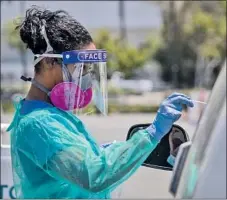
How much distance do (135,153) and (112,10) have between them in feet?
130

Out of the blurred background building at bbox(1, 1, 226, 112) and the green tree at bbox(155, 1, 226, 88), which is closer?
the green tree at bbox(155, 1, 226, 88)

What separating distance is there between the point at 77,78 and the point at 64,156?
1.14 ft

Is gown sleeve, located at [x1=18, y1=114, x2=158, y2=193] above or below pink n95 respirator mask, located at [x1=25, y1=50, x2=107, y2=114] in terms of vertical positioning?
below

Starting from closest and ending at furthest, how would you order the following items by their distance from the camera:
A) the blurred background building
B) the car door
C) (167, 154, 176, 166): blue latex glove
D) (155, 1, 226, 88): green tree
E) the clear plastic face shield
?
the car door, the clear plastic face shield, (167, 154, 176, 166): blue latex glove, (155, 1, 226, 88): green tree, the blurred background building

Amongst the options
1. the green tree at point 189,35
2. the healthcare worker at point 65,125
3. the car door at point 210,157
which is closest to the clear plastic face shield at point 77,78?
the healthcare worker at point 65,125

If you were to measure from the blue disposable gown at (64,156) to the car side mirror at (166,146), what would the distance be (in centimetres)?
40

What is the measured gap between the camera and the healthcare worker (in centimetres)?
194

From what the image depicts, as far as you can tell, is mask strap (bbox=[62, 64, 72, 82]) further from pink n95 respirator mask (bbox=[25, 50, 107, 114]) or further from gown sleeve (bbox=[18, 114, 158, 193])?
gown sleeve (bbox=[18, 114, 158, 193])

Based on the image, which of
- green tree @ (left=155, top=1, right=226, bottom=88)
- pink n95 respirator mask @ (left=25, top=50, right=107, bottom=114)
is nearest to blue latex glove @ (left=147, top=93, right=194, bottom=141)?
pink n95 respirator mask @ (left=25, top=50, right=107, bottom=114)

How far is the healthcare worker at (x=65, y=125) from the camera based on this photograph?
1944 mm

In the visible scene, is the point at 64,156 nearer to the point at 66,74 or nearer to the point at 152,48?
the point at 66,74

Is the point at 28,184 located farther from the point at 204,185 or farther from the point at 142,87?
the point at 142,87

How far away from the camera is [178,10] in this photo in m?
21.0

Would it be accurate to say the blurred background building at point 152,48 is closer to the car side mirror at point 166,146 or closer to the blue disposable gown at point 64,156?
the car side mirror at point 166,146
